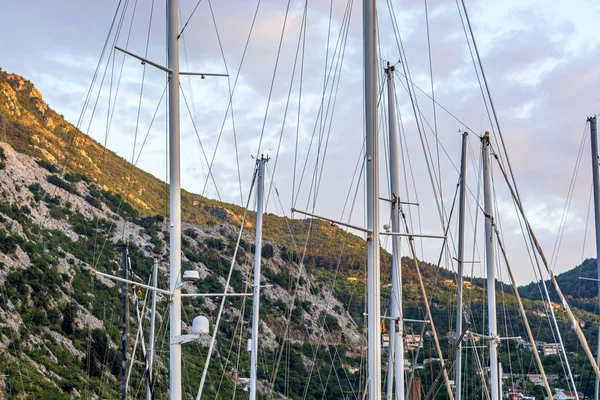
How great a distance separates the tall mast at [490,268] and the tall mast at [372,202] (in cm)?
796

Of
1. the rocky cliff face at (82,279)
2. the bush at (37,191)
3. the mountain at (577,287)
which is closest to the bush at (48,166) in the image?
the rocky cliff face at (82,279)

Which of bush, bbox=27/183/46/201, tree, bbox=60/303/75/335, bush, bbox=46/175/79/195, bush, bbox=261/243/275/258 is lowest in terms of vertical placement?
tree, bbox=60/303/75/335

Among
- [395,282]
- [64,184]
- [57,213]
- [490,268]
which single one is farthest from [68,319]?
[64,184]

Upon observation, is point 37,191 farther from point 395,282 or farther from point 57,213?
point 395,282

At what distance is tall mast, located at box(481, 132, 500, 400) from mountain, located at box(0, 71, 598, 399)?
5.63 ft

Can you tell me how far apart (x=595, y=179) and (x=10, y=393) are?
19.7 m

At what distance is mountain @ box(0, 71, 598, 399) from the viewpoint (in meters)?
35.3

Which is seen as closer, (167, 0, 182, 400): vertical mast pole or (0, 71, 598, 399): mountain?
(167, 0, 182, 400): vertical mast pole

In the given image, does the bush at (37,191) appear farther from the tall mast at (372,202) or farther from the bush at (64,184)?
the tall mast at (372,202)

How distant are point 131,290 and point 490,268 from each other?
1872cm

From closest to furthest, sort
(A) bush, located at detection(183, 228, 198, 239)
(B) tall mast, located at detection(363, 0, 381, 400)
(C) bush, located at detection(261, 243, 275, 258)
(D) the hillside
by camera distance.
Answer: (B) tall mast, located at detection(363, 0, 381, 400) < (A) bush, located at detection(183, 228, 198, 239) < (C) bush, located at detection(261, 243, 275, 258) < (D) the hillside

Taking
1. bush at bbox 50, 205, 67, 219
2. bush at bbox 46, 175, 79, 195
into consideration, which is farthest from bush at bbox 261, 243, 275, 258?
bush at bbox 50, 205, 67, 219

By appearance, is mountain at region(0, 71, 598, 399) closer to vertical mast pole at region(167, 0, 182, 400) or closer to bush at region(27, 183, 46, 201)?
bush at region(27, 183, 46, 201)

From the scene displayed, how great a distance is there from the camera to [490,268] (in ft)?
68.5
